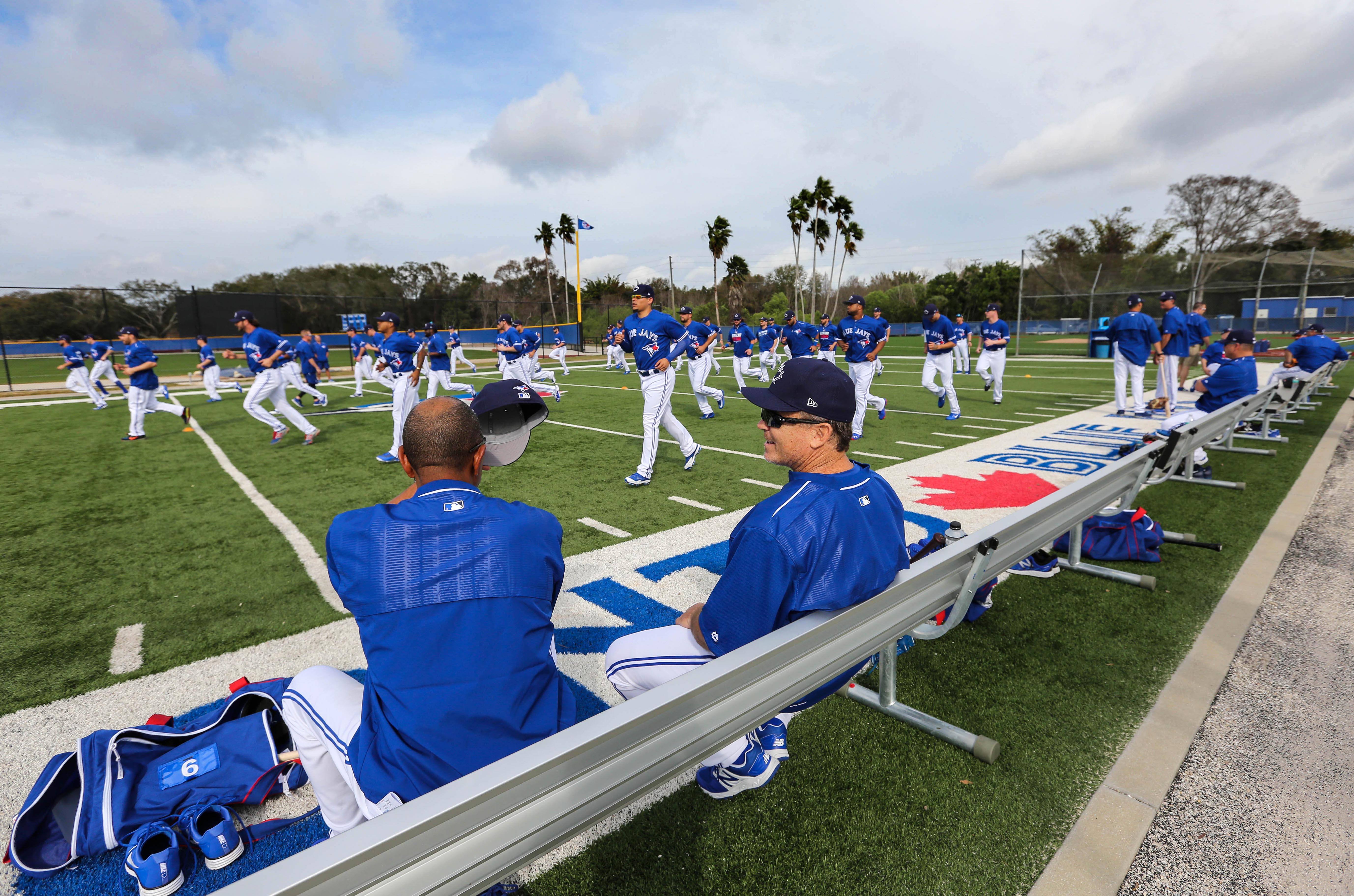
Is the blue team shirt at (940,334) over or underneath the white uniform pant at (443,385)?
over

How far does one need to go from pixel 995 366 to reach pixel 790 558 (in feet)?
45.9

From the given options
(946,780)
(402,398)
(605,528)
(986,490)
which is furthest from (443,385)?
(946,780)

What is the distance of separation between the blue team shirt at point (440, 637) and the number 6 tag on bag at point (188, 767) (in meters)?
1.15

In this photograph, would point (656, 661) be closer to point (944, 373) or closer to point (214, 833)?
point (214, 833)

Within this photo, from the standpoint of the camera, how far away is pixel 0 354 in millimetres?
22703

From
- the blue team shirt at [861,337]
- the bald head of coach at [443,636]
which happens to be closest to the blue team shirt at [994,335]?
the blue team shirt at [861,337]

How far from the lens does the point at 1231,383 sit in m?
7.43

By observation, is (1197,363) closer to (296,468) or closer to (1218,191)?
(296,468)

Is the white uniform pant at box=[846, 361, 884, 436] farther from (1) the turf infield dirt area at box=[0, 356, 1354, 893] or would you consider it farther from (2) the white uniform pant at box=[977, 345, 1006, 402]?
(2) the white uniform pant at box=[977, 345, 1006, 402]

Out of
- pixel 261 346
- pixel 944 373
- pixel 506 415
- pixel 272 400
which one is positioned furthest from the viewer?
pixel 944 373

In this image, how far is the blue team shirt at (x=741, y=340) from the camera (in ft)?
62.0

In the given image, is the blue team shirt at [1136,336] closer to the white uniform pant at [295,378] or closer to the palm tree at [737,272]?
the white uniform pant at [295,378]

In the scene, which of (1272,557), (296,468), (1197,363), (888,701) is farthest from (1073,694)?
(1197,363)

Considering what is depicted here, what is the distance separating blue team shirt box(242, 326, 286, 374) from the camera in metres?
10.8
